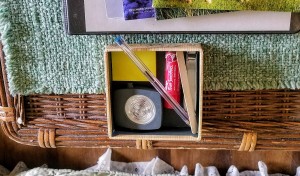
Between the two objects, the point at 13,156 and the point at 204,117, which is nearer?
the point at 204,117

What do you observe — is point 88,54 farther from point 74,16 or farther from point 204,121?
point 204,121

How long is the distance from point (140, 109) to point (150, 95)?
33mm

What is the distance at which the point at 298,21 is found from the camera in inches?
27.0

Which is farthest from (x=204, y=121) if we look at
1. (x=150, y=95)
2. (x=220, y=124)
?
(x=150, y=95)

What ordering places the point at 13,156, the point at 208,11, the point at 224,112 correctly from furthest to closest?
the point at 13,156
the point at 224,112
the point at 208,11

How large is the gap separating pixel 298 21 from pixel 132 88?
12.8 inches

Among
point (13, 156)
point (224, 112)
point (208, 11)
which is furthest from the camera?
point (13, 156)

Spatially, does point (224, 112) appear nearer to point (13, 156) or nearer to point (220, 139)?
point (220, 139)

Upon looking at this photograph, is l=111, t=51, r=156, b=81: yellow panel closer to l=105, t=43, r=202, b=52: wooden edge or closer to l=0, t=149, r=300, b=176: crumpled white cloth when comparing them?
l=105, t=43, r=202, b=52: wooden edge

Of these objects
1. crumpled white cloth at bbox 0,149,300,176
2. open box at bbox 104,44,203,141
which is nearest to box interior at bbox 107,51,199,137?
open box at bbox 104,44,203,141

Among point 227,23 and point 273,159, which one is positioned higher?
point 227,23

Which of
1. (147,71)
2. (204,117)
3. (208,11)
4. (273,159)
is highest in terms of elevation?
(208,11)


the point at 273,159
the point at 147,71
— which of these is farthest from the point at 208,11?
the point at 273,159

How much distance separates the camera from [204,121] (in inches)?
30.7
